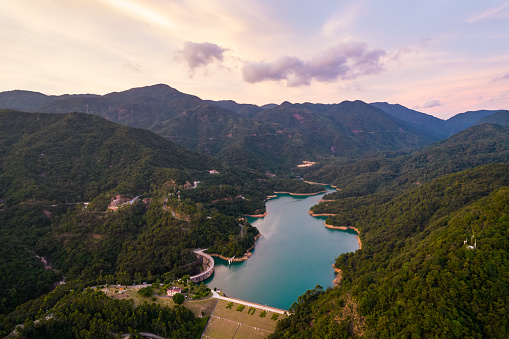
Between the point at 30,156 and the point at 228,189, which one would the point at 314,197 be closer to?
the point at 228,189

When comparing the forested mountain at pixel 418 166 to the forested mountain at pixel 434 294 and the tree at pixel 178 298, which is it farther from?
the tree at pixel 178 298

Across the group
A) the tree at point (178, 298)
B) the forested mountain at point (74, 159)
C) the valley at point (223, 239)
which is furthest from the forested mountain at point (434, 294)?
the forested mountain at point (74, 159)

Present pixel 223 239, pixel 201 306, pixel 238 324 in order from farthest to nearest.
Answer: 1. pixel 223 239
2. pixel 201 306
3. pixel 238 324

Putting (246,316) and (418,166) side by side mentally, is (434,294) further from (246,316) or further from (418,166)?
(418,166)

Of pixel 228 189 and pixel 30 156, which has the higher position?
pixel 30 156

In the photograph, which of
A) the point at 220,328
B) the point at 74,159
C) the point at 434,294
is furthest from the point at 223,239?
the point at 74,159

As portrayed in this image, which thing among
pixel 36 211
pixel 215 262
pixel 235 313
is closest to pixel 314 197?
pixel 215 262
